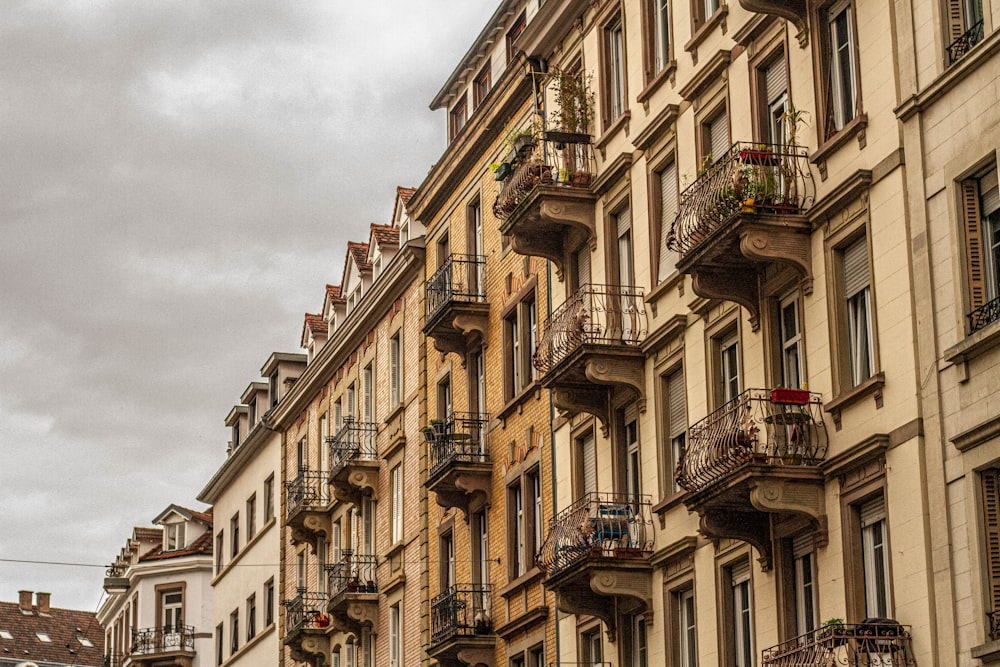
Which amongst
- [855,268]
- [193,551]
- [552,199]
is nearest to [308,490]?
[552,199]

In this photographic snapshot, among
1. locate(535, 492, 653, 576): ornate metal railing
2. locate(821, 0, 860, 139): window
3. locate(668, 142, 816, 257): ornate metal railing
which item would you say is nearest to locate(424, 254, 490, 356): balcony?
locate(535, 492, 653, 576): ornate metal railing

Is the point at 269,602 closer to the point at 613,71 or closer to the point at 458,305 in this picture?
the point at 458,305

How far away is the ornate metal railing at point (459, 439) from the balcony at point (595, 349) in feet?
20.7

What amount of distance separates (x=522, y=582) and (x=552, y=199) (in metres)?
7.39

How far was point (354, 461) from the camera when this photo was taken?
46812 millimetres

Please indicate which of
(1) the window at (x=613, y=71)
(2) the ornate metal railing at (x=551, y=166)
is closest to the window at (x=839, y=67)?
(1) the window at (x=613, y=71)

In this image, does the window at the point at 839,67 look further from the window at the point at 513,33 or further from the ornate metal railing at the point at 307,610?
the ornate metal railing at the point at 307,610

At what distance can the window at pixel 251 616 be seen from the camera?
59719 millimetres

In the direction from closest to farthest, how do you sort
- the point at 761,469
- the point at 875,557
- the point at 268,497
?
the point at 875,557
the point at 761,469
the point at 268,497

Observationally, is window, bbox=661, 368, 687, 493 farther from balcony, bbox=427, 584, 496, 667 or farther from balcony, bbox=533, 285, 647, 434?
balcony, bbox=427, 584, 496, 667

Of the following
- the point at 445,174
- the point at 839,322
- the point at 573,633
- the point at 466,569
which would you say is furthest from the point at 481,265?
the point at 839,322

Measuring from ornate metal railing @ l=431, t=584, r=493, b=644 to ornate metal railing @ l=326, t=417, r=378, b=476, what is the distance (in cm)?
893

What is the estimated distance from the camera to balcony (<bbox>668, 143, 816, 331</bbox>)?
25.3 metres

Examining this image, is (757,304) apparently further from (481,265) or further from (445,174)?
(445,174)
